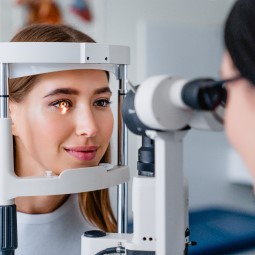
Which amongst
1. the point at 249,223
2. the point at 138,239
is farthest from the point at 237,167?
the point at 138,239

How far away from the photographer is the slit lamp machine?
694 mm

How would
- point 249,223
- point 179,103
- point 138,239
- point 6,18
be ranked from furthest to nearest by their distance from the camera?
point 6,18
point 249,223
point 138,239
point 179,103

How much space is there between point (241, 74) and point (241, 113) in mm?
45

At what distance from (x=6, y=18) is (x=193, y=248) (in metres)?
1.14

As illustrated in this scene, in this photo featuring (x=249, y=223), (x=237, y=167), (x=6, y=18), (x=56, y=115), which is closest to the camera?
(x=56, y=115)

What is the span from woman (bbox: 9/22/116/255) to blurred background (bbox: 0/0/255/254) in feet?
3.28

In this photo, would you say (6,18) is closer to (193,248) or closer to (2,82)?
(193,248)

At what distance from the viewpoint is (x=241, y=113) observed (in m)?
0.61

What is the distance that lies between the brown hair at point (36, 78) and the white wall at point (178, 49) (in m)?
0.93

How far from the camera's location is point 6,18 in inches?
82.4

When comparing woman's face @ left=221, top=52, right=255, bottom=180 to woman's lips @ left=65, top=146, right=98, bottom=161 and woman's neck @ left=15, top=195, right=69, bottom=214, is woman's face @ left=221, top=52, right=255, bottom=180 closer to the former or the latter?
woman's lips @ left=65, top=146, right=98, bottom=161

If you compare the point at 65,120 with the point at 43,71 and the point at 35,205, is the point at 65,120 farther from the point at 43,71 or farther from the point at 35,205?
the point at 35,205

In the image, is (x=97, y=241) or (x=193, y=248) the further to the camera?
(x=193, y=248)

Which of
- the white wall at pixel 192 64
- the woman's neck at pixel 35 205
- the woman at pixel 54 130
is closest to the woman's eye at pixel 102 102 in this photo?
the woman at pixel 54 130
